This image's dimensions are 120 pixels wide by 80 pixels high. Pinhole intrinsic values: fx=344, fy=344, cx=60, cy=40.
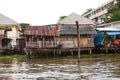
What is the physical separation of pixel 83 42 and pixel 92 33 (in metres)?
1.38

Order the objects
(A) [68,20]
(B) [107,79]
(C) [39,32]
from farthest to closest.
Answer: (A) [68,20], (C) [39,32], (B) [107,79]

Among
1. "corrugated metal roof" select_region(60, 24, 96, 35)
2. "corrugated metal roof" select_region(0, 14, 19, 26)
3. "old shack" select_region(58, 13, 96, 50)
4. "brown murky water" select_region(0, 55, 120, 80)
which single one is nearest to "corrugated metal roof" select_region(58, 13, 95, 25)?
"corrugated metal roof" select_region(0, 14, 19, 26)

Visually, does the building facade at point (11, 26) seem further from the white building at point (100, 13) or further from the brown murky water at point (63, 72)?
the brown murky water at point (63, 72)

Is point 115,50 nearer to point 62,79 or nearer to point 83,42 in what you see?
point 83,42

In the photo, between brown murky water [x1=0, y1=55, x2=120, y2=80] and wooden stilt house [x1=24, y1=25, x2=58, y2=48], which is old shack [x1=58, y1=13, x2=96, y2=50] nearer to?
wooden stilt house [x1=24, y1=25, x2=58, y2=48]

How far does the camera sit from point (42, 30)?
3619cm

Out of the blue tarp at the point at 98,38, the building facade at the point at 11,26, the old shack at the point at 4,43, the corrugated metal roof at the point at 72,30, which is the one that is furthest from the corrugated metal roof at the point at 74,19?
the corrugated metal roof at the point at 72,30

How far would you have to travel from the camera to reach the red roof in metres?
35.8

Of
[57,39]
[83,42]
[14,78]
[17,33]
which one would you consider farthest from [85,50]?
[14,78]

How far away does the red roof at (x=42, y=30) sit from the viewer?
35.8m

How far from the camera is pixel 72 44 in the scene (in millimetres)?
36844

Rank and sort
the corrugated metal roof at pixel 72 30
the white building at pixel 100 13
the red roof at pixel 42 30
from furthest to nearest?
1. the white building at pixel 100 13
2. the corrugated metal roof at pixel 72 30
3. the red roof at pixel 42 30

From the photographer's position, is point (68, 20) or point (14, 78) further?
point (68, 20)

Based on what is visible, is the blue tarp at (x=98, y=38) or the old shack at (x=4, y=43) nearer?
the blue tarp at (x=98, y=38)
